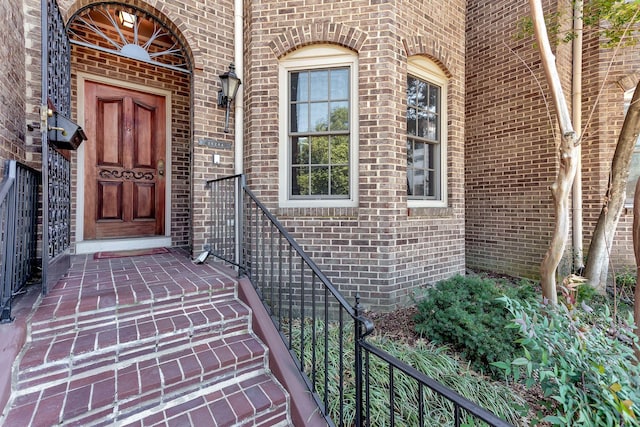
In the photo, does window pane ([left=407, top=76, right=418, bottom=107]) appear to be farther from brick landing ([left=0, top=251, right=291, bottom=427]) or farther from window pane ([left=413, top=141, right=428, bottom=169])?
brick landing ([left=0, top=251, right=291, bottom=427])

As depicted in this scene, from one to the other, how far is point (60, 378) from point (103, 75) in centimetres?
365

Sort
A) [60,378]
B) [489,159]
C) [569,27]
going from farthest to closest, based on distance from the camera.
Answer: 1. [489,159]
2. [569,27]
3. [60,378]

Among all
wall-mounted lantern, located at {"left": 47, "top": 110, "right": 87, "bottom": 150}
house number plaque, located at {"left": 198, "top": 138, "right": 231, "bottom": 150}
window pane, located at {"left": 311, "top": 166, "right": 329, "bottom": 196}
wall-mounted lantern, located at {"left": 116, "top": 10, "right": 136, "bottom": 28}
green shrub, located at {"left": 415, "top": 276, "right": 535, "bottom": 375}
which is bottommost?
green shrub, located at {"left": 415, "top": 276, "right": 535, "bottom": 375}

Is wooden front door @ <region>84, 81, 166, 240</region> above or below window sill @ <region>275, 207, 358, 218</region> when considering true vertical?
above

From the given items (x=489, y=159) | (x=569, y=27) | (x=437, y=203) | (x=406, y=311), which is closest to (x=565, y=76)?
(x=569, y=27)

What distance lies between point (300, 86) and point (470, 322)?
311 cm

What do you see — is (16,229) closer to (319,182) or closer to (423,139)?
(319,182)

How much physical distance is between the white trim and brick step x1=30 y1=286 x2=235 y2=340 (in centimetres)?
182

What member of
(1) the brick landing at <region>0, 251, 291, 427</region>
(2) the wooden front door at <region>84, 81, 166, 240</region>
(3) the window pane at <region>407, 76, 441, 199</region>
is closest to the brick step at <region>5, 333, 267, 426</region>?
(1) the brick landing at <region>0, 251, 291, 427</region>

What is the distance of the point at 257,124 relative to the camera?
3.68m

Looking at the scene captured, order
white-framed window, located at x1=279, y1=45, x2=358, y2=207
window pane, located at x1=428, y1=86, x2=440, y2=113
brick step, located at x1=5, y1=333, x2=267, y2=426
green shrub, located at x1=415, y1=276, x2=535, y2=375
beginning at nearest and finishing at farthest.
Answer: brick step, located at x1=5, y1=333, x2=267, y2=426 → green shrub, located at x1=415, y1=276, x2=535, y2=375 → white-framed window, located at x1=279, y1=45, x2=358, y2=207 → window pane, located at x1=428, y1=86, x2=440, y2=113

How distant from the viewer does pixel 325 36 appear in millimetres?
3547

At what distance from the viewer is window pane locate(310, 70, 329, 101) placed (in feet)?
12.2

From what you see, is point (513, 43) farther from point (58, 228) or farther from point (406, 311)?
point (58, 228)
